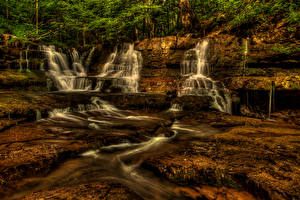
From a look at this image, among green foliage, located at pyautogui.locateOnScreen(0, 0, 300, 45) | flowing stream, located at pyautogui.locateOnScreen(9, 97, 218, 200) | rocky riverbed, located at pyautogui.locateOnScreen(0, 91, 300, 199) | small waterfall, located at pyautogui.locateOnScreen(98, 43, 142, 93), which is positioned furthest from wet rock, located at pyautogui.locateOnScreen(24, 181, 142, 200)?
green foliage, located at pyautogui.locateOnScreen(0, 0, 300, 45)

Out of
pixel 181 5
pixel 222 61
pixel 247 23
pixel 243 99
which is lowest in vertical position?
pixel 243 99

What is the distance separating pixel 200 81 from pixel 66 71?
10027 mm

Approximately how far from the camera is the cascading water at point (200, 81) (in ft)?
24.7

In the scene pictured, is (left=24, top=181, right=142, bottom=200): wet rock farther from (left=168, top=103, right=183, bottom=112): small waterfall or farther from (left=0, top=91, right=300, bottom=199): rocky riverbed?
(left=168, top=103, right=183, bottom=112): small waterfall

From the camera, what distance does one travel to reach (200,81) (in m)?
9.03

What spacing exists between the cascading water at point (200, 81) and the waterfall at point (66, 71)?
20.8 feet

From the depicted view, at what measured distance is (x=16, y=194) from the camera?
1895 millimetres

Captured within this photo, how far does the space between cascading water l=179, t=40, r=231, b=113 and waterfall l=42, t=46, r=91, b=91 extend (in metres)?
6.34

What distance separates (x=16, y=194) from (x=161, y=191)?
181 cm

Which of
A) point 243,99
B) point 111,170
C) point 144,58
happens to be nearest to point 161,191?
point 111,170

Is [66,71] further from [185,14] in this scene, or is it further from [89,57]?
[185,14]

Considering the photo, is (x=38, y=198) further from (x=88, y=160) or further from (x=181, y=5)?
(x=181, y=5)

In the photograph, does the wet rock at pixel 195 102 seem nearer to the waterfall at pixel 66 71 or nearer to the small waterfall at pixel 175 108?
the small waterfall at pixel 175 108

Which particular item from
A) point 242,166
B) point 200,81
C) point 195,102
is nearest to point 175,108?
point 195,102
